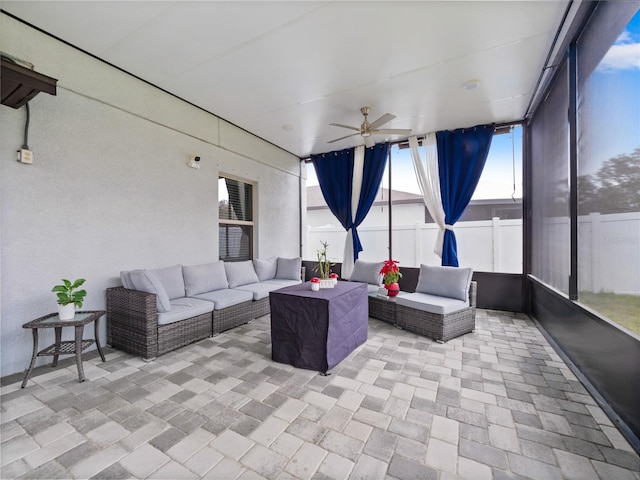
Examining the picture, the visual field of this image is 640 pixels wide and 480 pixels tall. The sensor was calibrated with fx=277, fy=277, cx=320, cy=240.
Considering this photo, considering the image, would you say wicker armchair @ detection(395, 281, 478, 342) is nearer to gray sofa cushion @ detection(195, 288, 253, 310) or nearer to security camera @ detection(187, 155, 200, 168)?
gray sofa cushion @ detection(195, 288, 253, 310)

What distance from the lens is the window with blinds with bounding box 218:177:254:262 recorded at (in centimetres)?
482

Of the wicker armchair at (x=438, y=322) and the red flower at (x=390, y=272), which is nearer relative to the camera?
the wicker armchair at (x=438, y=322)

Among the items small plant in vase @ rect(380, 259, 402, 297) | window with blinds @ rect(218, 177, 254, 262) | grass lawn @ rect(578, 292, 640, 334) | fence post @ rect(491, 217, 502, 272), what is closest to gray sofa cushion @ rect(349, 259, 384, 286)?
small plant in vase @ rect(380, 259, 402, 297)

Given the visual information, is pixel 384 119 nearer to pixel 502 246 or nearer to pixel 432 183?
pixel 432 183

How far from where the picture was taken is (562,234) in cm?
296

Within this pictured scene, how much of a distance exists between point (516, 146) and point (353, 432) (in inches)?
200

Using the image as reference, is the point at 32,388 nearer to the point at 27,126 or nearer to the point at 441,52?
the point at 27,126

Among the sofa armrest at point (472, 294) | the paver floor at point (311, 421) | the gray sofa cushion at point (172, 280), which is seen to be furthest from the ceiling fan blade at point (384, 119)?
the gray sofa cushion at point (172, 280)

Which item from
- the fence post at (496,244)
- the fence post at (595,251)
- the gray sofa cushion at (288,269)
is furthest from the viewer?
the gray sofa cushion at (288,269)

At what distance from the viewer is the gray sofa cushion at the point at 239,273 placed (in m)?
4.34

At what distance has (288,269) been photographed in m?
5.16

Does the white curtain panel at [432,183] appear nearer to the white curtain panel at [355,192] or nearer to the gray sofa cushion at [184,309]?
the white curtain panel at [355,192]

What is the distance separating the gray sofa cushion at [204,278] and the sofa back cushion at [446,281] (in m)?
2.91

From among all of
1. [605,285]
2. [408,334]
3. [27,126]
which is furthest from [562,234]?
[27,126]
